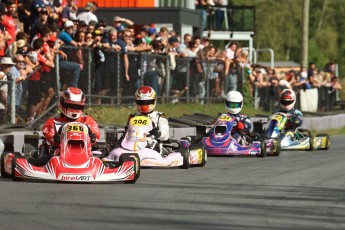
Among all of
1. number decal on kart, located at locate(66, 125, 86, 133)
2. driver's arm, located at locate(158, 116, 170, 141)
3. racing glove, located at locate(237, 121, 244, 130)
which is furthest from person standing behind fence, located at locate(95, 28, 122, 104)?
number decal on kart, located at locate(66, 125, 86, 133)

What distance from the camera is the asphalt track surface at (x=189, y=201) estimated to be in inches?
379

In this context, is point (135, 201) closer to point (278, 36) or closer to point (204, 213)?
point (204, 213)

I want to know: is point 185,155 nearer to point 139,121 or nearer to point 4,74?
point 139,121

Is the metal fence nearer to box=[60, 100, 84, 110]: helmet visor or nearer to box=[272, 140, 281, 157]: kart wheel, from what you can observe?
A: box=[272, 140, 281, 157]: kart wheel

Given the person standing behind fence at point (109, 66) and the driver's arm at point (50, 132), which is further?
the person standing behind fence at point (109, 66)

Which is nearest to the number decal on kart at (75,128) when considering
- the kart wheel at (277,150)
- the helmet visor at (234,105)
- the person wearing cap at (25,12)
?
the helmet visor at (234,105)

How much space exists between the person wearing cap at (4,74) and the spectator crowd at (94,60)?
2 centimetres

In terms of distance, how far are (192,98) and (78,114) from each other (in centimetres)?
1182

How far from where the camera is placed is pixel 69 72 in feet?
64.7

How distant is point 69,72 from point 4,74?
2102 mm

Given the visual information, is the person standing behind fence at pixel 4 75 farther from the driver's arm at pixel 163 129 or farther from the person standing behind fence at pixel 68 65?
the driver's arm at pixel 163 129

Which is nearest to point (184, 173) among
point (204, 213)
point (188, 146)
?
point (188, 146)

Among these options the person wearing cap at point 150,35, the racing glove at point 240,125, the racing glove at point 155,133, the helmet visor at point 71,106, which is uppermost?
the person wearing cap at point 150,35

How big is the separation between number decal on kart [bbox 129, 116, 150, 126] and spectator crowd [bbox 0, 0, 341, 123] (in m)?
3.23
